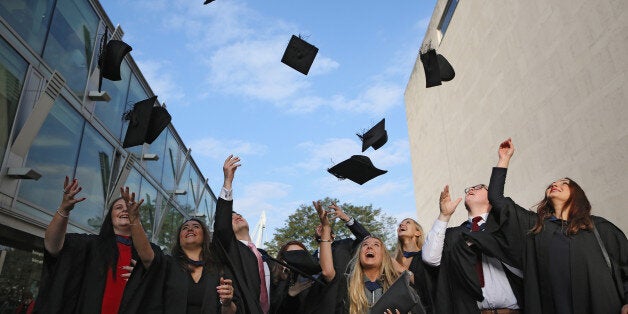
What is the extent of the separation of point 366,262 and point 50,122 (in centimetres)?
782

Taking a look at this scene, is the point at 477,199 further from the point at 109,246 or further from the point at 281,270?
the point at 109,246

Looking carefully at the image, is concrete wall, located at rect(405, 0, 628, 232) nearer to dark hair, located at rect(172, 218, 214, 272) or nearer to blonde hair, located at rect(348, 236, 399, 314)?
blonde hair, located at rect(348, 236, 399, 314)

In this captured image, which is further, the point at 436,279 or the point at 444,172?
the point at 444,172

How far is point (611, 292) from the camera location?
93.1 inches

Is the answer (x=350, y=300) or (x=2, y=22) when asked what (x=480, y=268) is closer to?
(x=350, y=300)

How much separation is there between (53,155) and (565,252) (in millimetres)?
8976

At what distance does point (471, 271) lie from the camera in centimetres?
284

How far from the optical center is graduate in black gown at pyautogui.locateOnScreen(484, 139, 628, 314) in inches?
94.7

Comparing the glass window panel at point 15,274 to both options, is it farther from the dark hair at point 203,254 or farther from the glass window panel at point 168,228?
the glass window panel at point 168,228

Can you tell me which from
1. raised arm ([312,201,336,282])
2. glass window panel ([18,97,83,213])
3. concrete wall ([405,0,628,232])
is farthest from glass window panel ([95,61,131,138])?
concrete wall ([405,0,628,232])

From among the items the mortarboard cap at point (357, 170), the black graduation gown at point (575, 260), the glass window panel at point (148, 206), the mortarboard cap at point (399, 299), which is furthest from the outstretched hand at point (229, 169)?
the glass window panel at point (148, 206)

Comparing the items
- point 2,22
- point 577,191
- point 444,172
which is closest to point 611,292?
point 577,191

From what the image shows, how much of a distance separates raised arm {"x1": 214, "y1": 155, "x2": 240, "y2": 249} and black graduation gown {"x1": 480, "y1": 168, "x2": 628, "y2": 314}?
6.25ft

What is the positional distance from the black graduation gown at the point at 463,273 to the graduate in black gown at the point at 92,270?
2011 mm
